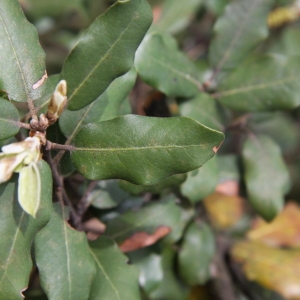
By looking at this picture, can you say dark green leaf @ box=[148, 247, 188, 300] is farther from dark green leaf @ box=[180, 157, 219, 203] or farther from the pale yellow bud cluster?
the pale yellow bud cluster

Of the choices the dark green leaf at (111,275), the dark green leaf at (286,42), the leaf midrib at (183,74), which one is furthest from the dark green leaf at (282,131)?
the dark green leaf at (111,275)

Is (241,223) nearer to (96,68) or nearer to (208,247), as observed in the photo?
(208,247)

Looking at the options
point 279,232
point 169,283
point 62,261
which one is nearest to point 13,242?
point 62,261

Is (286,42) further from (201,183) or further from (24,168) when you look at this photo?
(24,168)

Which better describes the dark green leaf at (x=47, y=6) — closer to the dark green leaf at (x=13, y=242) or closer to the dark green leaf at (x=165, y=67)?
the dark green leaf at (x=165, y=67)

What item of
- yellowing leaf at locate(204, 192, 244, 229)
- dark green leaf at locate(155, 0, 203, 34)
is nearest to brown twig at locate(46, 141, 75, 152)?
dark green leaf at locate(155, 0, 203, 34)
